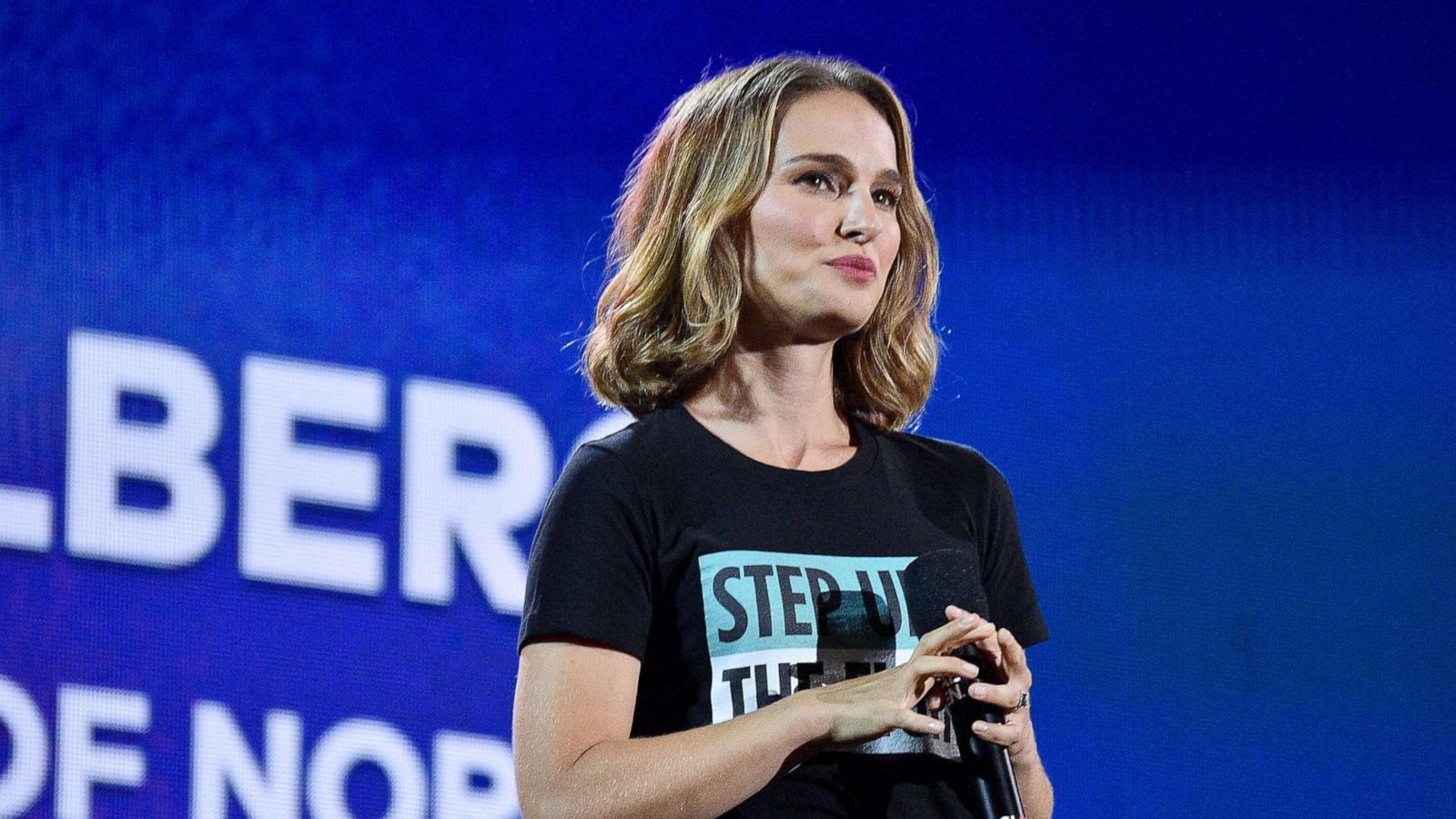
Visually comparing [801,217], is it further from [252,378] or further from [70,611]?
[70,611]

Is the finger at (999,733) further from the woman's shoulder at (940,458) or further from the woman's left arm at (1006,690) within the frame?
the woman's shoulder at (940,458)

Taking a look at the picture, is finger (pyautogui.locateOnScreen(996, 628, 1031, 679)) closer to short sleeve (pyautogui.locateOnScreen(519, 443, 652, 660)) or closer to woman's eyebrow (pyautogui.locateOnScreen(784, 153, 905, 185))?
short sleeve (pyautogui.locateOnScreen(519, 443, 652, 660))

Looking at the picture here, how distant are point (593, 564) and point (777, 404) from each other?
269mm

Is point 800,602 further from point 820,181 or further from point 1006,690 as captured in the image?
point 820,181

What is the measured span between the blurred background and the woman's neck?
3.40 ft

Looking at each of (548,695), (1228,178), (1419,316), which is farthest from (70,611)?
(1419,316)

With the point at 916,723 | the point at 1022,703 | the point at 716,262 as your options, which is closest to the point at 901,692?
the point at 916,723

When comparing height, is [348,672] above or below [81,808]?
above

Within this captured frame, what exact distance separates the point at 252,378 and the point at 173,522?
0.25 m

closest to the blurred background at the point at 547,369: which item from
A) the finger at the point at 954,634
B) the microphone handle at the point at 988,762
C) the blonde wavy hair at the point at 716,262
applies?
the blonde wavy hair at the point at 716,262

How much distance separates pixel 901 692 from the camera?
45.0 inches

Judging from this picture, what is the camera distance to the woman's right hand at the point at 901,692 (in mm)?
1127

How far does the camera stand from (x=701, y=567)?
4.28ft

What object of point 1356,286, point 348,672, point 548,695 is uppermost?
point 1356,286
